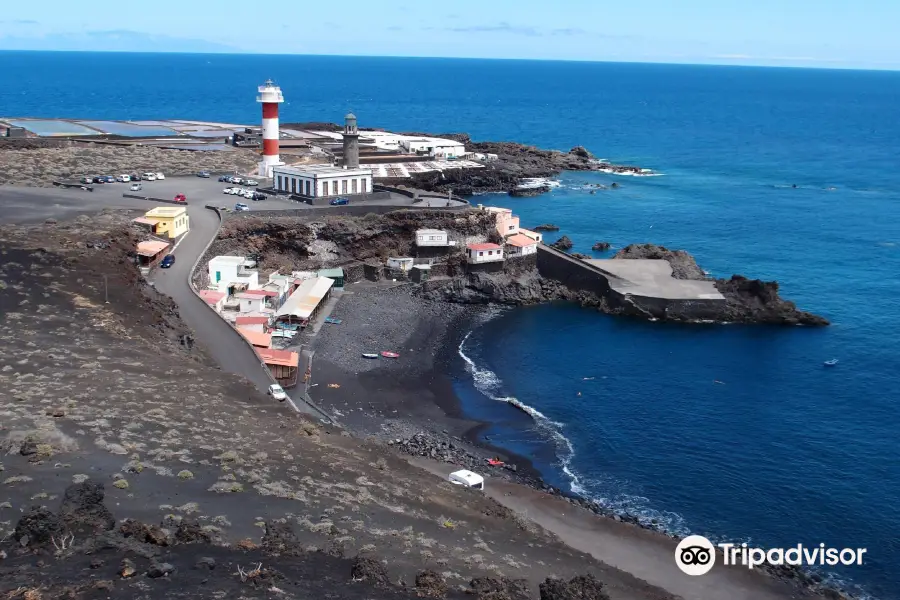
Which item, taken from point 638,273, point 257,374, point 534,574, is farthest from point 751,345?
point 534,574

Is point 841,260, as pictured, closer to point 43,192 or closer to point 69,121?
point 43,192

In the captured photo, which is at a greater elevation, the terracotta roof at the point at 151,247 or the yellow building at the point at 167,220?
the yellow building at the point at 167,220

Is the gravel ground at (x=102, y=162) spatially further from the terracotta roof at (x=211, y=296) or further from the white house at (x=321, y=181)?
the terracotta roof at (x=211, y=296)

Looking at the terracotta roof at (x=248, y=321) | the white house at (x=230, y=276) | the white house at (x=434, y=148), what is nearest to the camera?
the terracotta roof at (x=248, y=321)

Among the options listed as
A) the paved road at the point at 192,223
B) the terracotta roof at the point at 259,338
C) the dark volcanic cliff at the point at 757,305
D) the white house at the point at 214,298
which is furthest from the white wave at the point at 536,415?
the dark volcanic cliff at the point at 757,305

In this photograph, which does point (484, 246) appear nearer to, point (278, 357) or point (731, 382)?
point (731, 382)

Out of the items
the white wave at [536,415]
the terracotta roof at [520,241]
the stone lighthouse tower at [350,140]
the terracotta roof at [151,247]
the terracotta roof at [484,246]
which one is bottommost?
the white wave at [536,415]

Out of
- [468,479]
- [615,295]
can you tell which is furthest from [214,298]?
[615,295]
